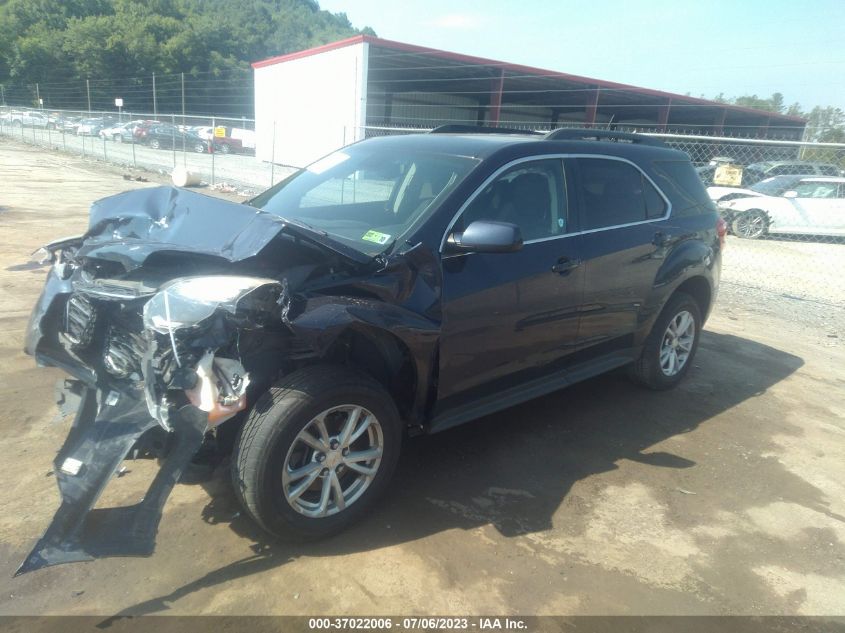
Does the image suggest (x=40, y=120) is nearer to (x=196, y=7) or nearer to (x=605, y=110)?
(x=605, y=110)

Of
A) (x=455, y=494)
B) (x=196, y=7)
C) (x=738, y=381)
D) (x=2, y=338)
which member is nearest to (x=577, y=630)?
(x=455, y=494)

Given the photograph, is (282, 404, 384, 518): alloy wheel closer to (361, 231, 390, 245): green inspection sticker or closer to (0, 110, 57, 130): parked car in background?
(361, 231, 390, 245): green inspection sticker

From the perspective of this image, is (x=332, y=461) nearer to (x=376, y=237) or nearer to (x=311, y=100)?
(x=376, y=237)

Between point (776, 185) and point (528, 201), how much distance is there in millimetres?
14322

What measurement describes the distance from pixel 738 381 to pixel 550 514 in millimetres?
3108

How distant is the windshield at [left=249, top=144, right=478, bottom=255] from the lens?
341 centimetres

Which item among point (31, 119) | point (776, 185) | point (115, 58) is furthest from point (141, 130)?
point (115, 58)

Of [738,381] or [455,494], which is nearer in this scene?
[455,494]

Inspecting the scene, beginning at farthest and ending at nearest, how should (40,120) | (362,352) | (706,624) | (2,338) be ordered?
1. (40,120)
2. (2,338)
3. (362,352)
4. (706,624)

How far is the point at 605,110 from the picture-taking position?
3919 centimetres

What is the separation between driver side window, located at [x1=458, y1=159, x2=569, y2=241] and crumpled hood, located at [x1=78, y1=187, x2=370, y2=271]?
872 mm

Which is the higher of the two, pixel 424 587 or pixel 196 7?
pixel 196 7

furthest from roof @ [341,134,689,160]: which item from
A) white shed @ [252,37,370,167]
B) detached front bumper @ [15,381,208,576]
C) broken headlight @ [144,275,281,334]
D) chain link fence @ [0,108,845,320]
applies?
white shed @ [252,37,370,167]

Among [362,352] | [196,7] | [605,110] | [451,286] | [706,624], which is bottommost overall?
[706,624]
